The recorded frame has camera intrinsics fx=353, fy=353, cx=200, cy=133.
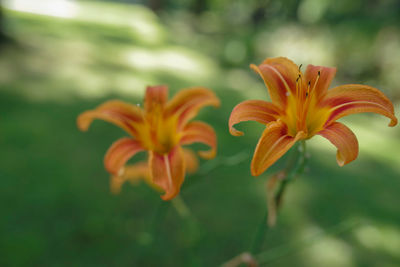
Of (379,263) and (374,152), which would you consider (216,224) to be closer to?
(379,263)

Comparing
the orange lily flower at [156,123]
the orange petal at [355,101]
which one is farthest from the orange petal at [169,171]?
the orange petal at [355,101]

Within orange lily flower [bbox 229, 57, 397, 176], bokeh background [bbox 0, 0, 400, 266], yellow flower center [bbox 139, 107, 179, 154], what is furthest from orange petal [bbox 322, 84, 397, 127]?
yellow flower center [bbox 139, 107, 179, 154]

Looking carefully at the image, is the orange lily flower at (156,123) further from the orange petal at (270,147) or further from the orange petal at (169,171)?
the orange petal at (270,147)

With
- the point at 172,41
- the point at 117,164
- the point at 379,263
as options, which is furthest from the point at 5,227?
the point at 172,41

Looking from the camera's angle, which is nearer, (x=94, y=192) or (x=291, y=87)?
(x=291, y=87)

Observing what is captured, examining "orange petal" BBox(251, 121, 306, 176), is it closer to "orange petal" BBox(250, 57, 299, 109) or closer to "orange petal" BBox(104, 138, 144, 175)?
"orange petal" BBox(250, 57, 299, 109)
